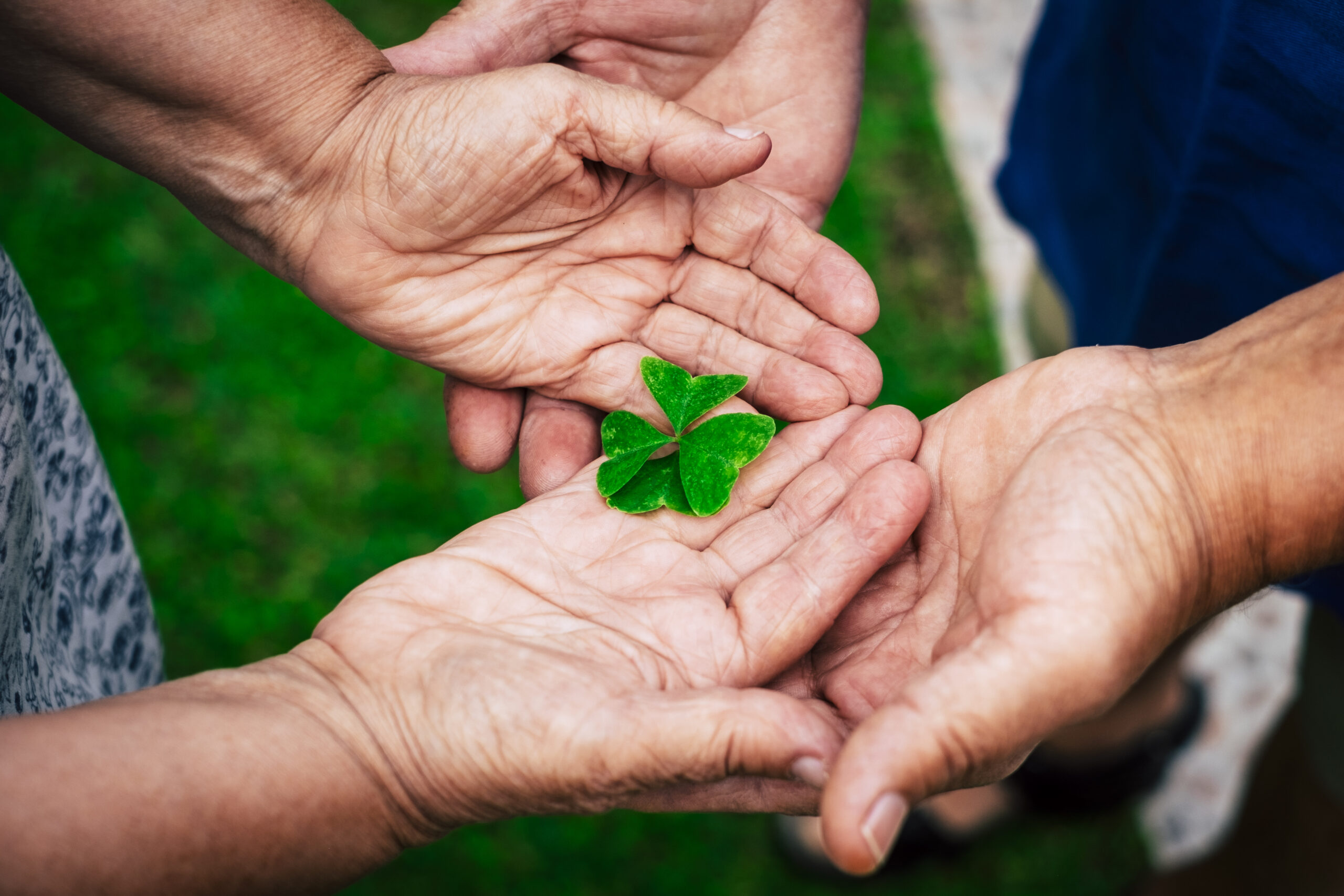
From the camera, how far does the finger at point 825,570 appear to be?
68.3 inches

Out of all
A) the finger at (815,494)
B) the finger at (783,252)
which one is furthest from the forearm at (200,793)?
the finger at (783,252)

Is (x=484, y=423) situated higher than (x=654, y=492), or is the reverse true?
(x=484, y=423)

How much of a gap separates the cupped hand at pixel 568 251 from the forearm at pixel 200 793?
3.20 ft

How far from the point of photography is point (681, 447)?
2.09m

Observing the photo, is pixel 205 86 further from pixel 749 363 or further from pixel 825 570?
pixel 825 570

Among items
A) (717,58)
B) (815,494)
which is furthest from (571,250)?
(815,494)

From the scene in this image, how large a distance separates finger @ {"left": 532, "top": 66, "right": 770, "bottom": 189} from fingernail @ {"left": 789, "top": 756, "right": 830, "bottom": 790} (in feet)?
4.11

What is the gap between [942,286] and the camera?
4.27m

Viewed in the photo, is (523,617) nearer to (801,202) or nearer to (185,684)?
(185,684)

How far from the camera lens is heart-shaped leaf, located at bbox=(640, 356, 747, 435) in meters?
2.13

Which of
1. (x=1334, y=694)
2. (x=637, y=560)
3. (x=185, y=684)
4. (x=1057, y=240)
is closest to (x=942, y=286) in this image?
(x=1057, y=240)

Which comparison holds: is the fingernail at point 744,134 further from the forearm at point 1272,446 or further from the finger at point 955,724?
the finger at point 955,724

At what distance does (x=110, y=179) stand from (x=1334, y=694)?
5085 millimetres

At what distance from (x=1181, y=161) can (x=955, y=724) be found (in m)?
1.45
